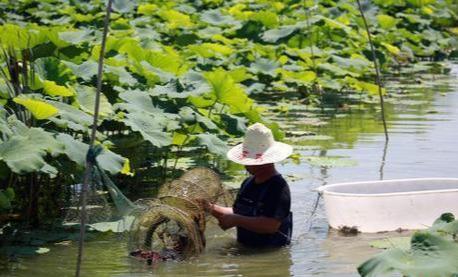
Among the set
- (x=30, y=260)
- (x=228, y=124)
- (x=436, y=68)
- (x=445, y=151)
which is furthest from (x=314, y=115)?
(x=30, y=260)

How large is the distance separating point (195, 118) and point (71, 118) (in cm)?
128

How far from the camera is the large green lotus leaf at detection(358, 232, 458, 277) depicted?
13.2ft

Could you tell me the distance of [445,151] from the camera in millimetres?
9523

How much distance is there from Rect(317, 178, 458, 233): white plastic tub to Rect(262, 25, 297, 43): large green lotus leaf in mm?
7149

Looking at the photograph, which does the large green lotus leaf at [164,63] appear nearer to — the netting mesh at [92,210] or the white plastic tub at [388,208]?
the netting mesh at [92,210]

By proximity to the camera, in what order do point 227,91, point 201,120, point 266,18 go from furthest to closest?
1. point 266,18
2. point 227,91
3. point 201,120

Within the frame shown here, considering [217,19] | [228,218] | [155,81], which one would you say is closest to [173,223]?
[228,218]

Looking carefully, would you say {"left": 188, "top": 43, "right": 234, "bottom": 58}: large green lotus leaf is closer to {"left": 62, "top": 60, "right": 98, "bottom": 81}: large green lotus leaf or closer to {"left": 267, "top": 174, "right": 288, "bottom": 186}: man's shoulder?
{"left": 62, "top": 60, "right": 98, "bottom": 81}: large green lotus leaf

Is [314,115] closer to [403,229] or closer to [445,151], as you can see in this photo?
[445,151]

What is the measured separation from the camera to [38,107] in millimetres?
6461

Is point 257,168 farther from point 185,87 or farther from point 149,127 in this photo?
point 185,87

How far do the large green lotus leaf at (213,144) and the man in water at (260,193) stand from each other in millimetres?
1019

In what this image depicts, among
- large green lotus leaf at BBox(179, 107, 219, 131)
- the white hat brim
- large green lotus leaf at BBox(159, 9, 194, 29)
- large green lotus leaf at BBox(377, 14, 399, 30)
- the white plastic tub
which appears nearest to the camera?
the white hat brim

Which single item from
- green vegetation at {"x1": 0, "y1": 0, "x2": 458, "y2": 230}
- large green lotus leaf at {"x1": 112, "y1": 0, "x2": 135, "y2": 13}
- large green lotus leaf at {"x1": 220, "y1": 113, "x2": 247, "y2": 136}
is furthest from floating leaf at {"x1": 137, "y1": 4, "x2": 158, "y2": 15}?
large green lotus leaf at {"x1": 220, "y1": 113, "x2": 247, "y2": 136}
